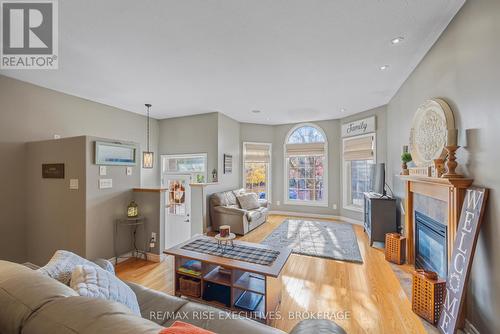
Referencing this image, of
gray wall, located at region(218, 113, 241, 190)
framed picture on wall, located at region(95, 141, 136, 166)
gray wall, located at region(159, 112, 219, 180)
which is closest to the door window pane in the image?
gray wall, located at region(159, 112, 219, 180)

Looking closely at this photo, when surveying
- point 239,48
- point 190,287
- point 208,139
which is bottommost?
point 190,287

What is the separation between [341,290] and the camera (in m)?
2.49

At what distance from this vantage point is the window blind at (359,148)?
4918mm

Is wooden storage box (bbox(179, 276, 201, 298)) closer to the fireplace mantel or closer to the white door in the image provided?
the white door

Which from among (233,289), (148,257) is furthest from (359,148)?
(148,257)

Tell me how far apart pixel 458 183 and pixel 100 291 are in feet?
9.06

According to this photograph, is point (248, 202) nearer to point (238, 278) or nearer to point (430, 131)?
point (238, 278)

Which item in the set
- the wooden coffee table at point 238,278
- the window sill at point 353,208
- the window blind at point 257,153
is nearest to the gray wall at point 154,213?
the wooden coffee table at point 238,278

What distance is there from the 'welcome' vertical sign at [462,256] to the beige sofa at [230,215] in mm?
3219

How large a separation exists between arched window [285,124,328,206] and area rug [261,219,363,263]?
3.24 ft

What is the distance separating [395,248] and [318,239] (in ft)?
4.34

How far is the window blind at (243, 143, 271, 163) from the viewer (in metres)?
6.20

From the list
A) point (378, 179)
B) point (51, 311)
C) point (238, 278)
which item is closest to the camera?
point (51, 311)

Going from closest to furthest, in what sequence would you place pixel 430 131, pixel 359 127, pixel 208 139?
pixel 430 131 < pixel 208 139 < pixel 359 127
